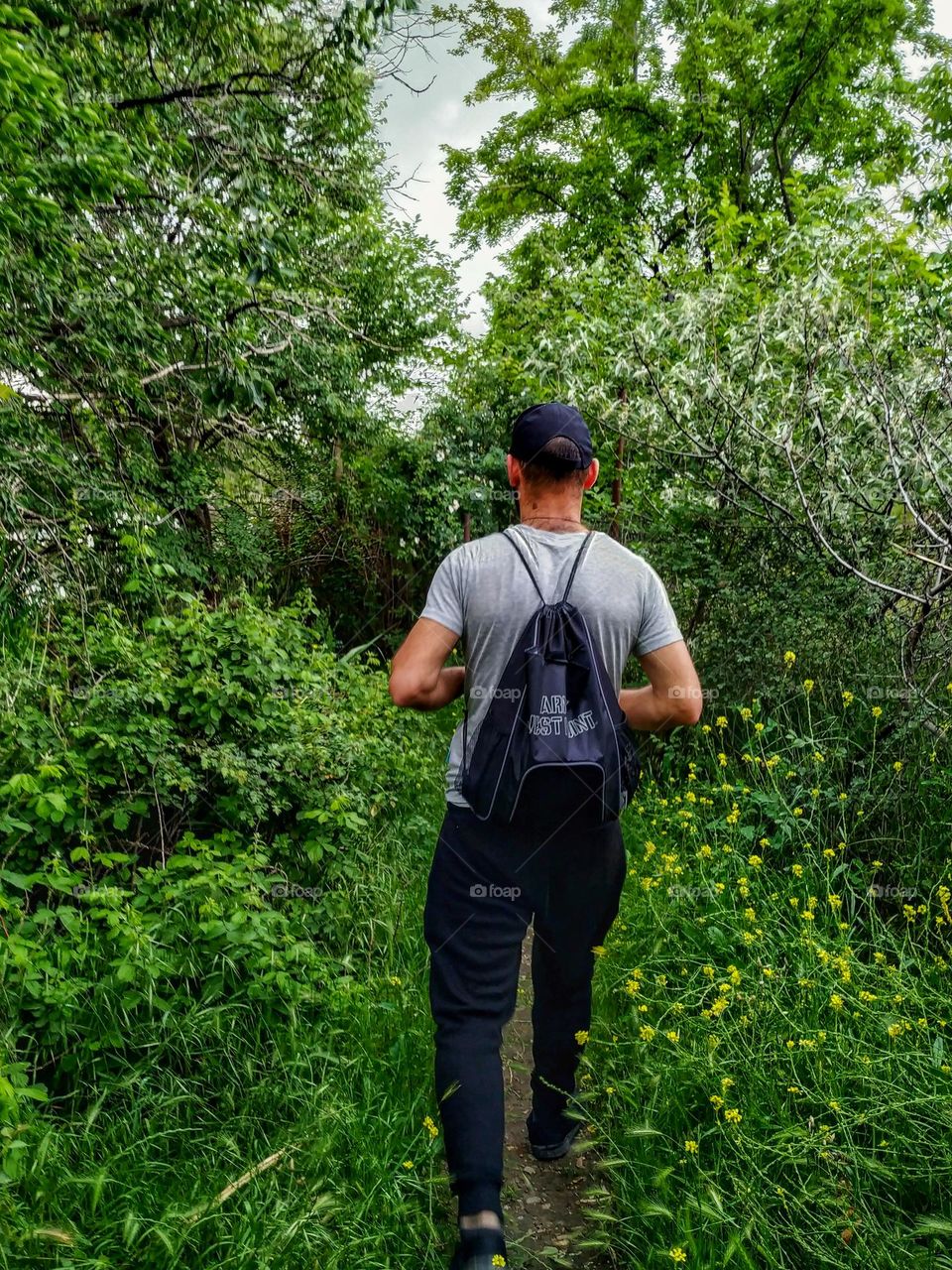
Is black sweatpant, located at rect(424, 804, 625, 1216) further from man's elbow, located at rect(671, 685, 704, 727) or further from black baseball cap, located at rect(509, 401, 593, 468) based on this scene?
black baseball cap, located at rect(509, 401, 593, 468)

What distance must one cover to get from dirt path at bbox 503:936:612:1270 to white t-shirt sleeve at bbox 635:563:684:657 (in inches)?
58.0

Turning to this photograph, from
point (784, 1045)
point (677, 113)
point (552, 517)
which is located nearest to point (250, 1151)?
point (784, 1045)

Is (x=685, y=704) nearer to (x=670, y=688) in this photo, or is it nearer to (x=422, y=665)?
(x=670, y=688)

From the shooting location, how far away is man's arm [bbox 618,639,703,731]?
2275 millimetres

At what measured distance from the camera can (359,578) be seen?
10.3m

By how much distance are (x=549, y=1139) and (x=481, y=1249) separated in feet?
2.46

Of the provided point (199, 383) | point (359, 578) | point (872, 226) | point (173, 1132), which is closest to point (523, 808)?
point (173, 1132)

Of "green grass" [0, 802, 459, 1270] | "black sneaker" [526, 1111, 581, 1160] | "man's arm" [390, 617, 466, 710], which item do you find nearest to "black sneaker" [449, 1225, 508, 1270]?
"green grass" [0, 802, 459, 1270]

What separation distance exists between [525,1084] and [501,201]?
2024 cm

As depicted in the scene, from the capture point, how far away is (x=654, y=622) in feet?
7.51

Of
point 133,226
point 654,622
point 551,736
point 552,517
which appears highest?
point 133,226

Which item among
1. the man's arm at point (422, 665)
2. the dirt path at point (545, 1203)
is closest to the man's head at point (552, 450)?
the man's arm at point (422, 665)

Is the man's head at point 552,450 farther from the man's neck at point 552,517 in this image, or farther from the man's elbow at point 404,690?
the man's elbow at point 404,690

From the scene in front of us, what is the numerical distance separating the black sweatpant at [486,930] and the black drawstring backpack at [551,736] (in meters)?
0.08
